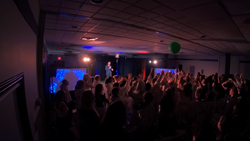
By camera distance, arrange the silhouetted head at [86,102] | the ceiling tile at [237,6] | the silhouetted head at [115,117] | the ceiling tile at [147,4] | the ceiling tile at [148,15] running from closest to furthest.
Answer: the silhouetted head at [115,117], the ceiling tile at [237,6], the ceiling tile at [147,4], the silhouetted head at [86,102], the ceiling tile at [148,15]

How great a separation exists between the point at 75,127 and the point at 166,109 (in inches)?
75.8

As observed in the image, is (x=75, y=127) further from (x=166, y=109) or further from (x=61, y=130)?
(x=166, y=109)

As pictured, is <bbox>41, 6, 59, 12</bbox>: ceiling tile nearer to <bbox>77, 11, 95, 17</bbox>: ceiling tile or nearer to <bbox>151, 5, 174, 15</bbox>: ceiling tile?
<bbox>77, 11, 95, 17</bbox>: ceiling tile

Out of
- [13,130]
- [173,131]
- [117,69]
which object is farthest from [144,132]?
[117,69]

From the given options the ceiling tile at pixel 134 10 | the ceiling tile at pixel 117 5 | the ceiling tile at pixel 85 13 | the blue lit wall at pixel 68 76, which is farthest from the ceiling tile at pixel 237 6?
the blue lit wall at pixel 68 76

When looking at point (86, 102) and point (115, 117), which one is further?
point (86, 102)

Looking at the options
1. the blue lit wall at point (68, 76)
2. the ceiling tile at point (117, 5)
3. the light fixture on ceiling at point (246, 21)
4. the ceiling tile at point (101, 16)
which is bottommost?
the blue lit wall at point (68, 76)

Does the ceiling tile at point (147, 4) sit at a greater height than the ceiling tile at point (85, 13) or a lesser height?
lesser

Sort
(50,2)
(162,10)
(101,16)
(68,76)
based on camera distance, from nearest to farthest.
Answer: (50,2)
(162,10)
(101,16)
(68,76)

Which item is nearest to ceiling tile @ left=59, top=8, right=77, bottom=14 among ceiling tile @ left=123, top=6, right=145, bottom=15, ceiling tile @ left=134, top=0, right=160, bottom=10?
ceiling tile @ left=123, top=6, right=145, bottom=15

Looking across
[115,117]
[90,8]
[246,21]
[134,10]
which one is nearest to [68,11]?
[90,8]

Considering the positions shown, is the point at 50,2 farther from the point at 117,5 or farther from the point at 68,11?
the point at 117,5

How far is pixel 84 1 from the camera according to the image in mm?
1776

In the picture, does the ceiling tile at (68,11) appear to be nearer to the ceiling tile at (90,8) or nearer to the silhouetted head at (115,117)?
the ceiling tile at (90,8)
